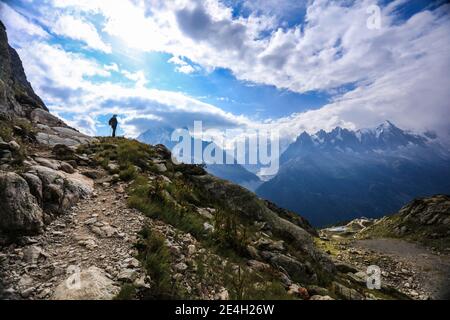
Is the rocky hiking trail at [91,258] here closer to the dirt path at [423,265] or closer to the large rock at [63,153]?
the large rock at [63,153]

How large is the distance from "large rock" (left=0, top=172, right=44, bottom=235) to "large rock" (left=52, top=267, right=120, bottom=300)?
2610mm

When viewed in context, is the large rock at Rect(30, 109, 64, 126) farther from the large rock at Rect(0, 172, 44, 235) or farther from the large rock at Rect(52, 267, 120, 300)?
the large rock at Rect(52, 267, 120, 300)

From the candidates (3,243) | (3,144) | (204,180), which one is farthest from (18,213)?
(204,180)

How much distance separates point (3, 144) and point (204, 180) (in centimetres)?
1116

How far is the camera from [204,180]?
62.3 ft

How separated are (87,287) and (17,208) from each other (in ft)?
11.8

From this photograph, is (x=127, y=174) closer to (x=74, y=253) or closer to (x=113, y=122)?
(x=74, y=253)

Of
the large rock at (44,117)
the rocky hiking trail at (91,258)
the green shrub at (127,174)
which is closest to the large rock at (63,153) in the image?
the green shrub at (127,174)

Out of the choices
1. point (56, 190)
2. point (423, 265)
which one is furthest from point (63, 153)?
point (423, 265)

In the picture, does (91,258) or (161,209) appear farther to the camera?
(161,209)

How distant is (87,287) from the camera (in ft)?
19.1

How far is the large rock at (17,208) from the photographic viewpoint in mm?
7316

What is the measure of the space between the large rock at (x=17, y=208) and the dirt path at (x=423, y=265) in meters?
22.4
